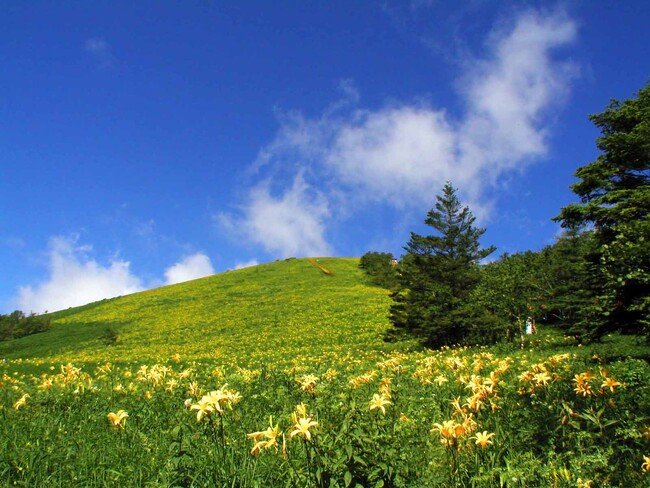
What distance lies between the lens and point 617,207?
16562 mm

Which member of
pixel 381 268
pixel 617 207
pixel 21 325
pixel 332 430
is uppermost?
pixel 381 268

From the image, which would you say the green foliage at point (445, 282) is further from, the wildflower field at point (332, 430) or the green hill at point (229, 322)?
the wildflower field at point (332, 430)

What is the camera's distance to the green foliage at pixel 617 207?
1254 cm

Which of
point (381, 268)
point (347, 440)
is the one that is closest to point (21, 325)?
point (381, 268)

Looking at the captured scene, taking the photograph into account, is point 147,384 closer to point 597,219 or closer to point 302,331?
point 597,219

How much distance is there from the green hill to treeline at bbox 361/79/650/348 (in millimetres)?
5735

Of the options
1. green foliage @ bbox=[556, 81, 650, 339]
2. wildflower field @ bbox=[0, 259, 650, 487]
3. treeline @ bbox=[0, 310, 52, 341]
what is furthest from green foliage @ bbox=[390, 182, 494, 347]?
treeline @ bbox=[0, 310, 52, 341]

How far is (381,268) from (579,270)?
5249 cm

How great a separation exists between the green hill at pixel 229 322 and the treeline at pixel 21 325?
1606 mm

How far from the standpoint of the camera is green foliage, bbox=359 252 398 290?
63.5 metres

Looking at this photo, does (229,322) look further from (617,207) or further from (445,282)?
(617,207)

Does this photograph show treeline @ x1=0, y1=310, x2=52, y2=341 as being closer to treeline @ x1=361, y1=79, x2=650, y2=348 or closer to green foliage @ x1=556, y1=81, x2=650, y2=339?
treeline @ x1=361, y1=79, x2=650, y2=348

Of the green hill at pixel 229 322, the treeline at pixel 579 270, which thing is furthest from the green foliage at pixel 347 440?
the green hill at pixel 229 322

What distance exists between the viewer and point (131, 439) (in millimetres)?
4703
